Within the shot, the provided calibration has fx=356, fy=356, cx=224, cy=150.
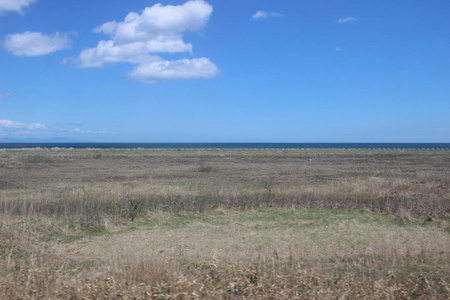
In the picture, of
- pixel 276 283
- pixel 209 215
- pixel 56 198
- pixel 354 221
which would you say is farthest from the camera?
pixel 56 198

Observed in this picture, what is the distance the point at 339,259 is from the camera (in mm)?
7512

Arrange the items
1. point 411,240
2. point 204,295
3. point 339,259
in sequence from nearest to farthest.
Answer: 1. point 204,295
2. point 339,259
3. point 411,240

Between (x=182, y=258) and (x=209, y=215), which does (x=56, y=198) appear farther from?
(x=182, y=258)

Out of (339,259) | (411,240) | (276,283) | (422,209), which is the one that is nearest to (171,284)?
(276,283)

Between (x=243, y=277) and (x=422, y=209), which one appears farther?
(x=422, y=209)

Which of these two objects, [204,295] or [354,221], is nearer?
[204,295]

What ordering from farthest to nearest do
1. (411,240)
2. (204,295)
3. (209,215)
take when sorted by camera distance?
(209,215) → (411,240) → (204,295)

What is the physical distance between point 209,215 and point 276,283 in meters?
7.12

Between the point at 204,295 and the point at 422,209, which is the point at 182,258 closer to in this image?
the point at 204,295

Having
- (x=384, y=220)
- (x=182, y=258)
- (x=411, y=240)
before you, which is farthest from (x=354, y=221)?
(x=182, y=258)

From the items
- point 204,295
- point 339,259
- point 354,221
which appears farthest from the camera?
point 354,221

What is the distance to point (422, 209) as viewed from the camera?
12.1m

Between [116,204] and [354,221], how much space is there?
26.9 ft

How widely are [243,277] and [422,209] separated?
921cm
